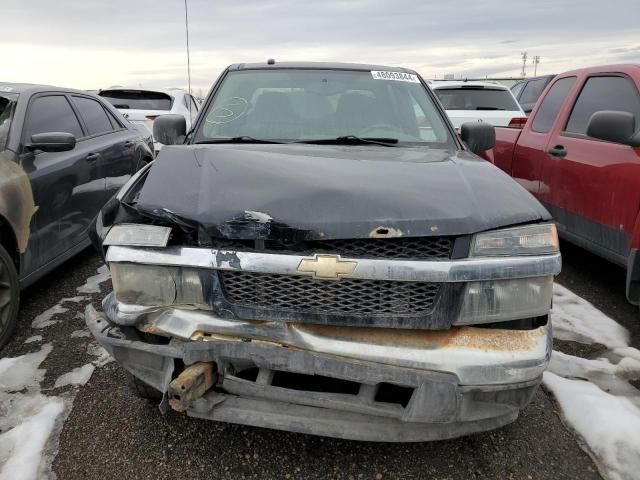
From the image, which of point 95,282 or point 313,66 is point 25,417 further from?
point 313,66

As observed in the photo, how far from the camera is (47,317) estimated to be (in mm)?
3729

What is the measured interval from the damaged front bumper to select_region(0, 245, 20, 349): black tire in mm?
1614

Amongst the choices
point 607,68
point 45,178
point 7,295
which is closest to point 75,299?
point 7,295

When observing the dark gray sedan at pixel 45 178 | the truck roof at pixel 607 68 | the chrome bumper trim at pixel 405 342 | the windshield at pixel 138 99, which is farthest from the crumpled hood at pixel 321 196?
the windshield at pixel 138 99

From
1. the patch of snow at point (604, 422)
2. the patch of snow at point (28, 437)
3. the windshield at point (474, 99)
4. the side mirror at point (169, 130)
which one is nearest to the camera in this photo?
the patch of snow at point (28, 437)

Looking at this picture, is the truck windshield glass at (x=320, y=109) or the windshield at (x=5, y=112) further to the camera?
the windshield at (x=5, y=112)

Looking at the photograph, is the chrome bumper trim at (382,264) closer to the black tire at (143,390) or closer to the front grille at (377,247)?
the front grille at (377,247)

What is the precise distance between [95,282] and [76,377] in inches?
63.5

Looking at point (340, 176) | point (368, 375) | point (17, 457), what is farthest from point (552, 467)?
point (17, 457)

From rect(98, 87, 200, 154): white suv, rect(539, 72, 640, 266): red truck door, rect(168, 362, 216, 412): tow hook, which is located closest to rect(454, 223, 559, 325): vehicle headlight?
rect(168, 362, 216, 412): tow hook

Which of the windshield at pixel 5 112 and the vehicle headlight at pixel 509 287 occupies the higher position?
the windshield at pixel 5 112

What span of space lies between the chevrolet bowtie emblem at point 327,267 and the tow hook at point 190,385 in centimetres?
54

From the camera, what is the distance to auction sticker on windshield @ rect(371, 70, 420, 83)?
371 centimetres

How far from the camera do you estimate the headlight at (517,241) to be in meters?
2.05
